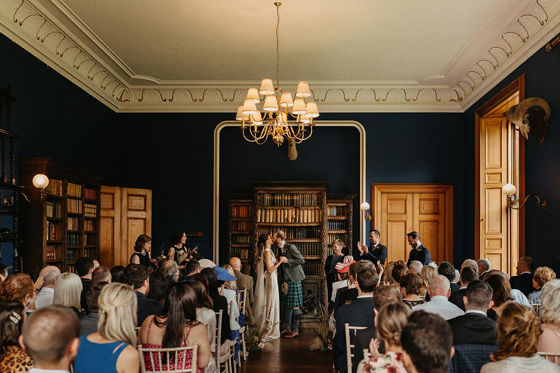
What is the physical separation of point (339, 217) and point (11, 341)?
8209mm

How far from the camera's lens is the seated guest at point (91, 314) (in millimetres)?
3516

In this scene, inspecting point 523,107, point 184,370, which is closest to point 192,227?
point 523,107

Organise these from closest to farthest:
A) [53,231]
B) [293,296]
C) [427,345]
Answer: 1. [427,345]
2. [53,231]
3. [293,296]

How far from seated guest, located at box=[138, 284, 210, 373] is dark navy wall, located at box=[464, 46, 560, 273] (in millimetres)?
4989

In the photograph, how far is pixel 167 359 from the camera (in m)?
3.09

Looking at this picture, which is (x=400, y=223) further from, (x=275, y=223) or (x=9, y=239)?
(x=9, y=239)

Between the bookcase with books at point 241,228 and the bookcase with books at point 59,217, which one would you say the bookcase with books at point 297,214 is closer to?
the bookcase with books at point 241,228

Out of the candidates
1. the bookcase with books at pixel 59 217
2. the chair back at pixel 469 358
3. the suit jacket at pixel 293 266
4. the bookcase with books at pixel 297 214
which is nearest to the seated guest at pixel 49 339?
the chair back at pixel 469 358

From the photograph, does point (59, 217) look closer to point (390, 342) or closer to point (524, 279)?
point (390, 342)

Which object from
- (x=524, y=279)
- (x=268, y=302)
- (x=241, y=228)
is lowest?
(x=268, y=302)

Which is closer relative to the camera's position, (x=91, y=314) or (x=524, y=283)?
(x=91, y=314)

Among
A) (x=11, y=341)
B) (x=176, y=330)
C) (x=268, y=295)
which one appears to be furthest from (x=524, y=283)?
(x=11, y=341)

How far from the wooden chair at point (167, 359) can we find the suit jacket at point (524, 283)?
174 inches

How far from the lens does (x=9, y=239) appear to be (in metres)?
6.21
